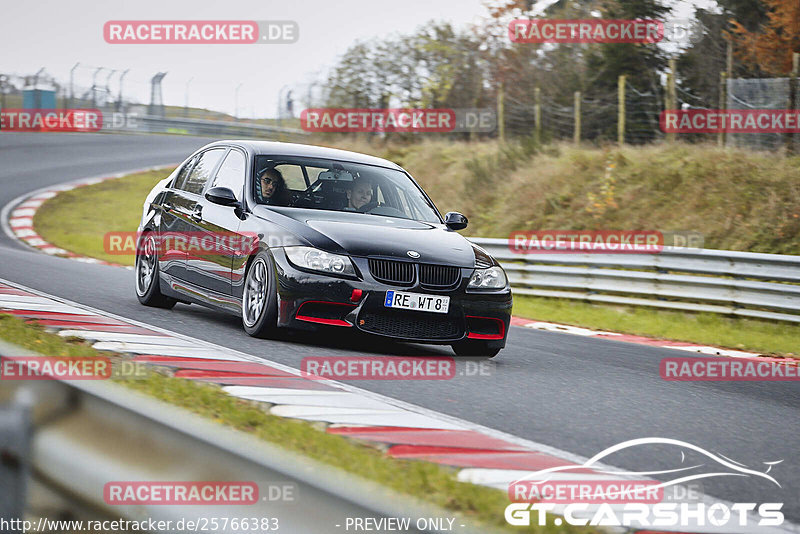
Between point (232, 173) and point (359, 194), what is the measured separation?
113cm

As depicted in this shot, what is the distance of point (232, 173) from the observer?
9203mm

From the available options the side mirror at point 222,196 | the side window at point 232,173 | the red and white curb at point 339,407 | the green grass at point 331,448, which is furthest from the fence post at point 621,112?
the green grass at point 331,448

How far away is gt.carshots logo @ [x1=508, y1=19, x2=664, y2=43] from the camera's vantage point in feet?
86.6

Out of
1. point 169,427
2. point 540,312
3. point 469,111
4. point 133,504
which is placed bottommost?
point 540,312

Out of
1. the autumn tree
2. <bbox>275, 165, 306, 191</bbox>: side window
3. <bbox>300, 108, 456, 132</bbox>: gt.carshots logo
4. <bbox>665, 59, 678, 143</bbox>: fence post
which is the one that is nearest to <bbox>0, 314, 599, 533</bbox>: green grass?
<bbox>275, 165, 306, 191</bbox>: side window

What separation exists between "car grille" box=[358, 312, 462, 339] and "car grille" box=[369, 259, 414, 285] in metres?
0.24

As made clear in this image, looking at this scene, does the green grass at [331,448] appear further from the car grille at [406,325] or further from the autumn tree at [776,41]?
the autumn tree at [776,41]

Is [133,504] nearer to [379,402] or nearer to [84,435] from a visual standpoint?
[84,435]

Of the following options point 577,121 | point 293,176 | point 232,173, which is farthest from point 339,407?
point 577,121

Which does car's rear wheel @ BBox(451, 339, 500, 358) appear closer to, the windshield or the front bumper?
the front bumper

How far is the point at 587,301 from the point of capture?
15141 millimetres

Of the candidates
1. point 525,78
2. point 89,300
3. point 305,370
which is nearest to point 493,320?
point 305,370

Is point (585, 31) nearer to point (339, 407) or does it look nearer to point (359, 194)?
point (359, 194)

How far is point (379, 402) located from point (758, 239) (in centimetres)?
1200
